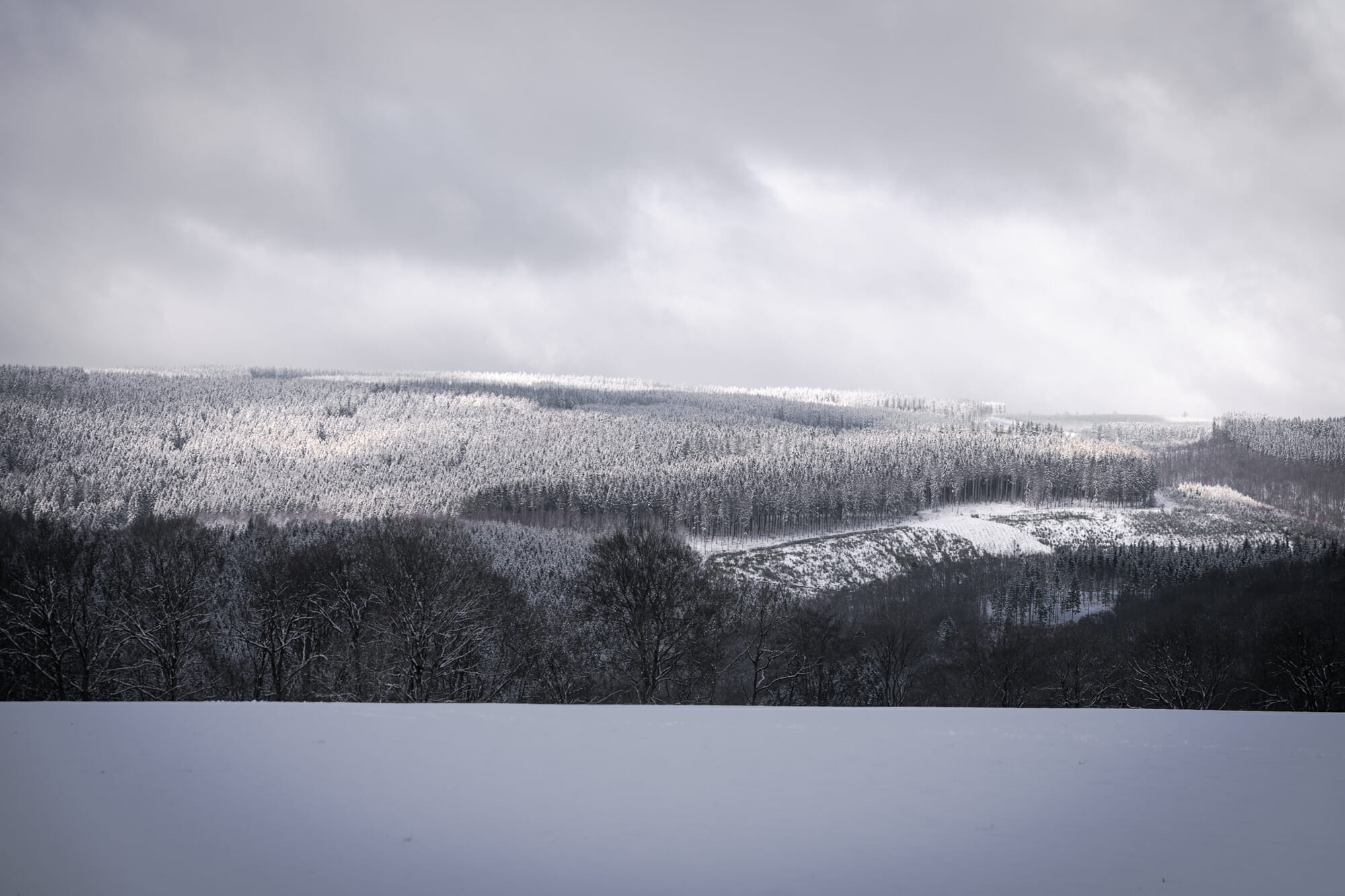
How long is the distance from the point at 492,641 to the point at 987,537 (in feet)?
374

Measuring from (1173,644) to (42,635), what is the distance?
5796cm

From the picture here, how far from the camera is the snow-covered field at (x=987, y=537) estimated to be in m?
115

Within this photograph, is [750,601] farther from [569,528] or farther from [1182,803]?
[569,528]

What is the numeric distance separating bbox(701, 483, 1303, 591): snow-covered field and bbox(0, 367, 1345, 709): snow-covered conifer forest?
69cm

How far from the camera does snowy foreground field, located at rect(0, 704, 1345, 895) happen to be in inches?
340

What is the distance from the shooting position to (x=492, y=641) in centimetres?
3822

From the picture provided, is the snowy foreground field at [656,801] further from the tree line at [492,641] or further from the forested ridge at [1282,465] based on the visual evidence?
the forested ridge at [1282,465]

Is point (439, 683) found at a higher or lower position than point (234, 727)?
lower

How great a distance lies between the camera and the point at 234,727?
13.8m

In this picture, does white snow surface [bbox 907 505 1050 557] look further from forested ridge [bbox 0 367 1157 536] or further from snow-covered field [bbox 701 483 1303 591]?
forested ridge [bbox 0 367 1157 536]

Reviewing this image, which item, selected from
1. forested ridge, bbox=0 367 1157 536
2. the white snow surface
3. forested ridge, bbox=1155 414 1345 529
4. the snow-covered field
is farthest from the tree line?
forested ridge, bbox=1155 414 1345 529

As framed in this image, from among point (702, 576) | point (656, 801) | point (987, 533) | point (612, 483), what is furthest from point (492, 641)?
point (987, 533)

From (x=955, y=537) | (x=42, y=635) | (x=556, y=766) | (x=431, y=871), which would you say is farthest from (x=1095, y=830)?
(x=955, y=537)

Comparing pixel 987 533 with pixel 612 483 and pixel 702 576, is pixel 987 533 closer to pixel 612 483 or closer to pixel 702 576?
pixel 612 483
